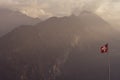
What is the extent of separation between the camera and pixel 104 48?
339 feet

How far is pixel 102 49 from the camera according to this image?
10338 cm

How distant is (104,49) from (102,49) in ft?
2.04

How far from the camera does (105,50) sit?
337 ft

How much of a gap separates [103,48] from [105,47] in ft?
1.99

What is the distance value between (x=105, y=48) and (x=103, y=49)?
0.60 metres

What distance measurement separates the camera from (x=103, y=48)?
103312mm

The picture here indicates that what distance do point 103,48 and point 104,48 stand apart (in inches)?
10.6

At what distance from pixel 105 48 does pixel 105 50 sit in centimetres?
65

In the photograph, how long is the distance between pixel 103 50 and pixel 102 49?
60cm

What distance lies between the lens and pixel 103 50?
103 meters

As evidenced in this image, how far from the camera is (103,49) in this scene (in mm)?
103062

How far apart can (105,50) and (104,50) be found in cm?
28

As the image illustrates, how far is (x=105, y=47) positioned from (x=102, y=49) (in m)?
0.98

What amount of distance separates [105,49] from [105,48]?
Result: 33 centimetres
